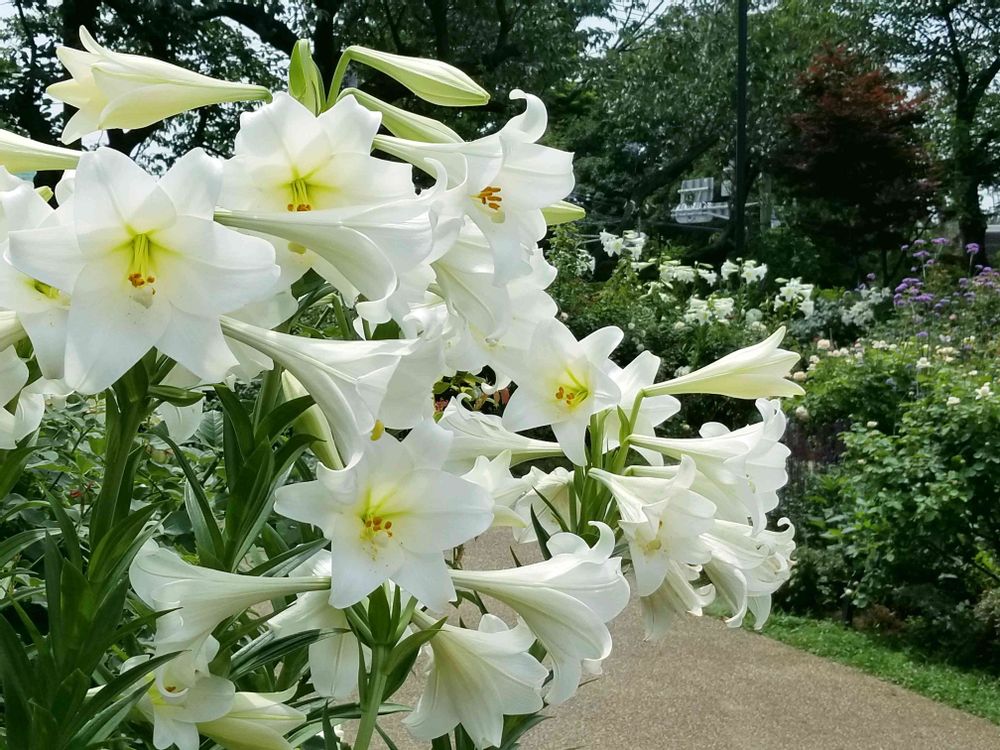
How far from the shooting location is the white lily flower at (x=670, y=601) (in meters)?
1.19

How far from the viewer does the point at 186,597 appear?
32.7 inches

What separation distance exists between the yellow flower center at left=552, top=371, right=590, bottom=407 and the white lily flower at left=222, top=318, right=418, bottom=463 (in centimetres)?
42

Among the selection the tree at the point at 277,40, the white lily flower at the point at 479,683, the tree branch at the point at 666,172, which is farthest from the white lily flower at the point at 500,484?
the tree branch at the point at 666,172

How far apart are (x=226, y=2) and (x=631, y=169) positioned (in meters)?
10.4

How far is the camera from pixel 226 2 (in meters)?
14.0

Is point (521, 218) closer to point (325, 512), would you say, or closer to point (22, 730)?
point (325, 512)

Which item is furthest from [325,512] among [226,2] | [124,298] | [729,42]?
[729,42]

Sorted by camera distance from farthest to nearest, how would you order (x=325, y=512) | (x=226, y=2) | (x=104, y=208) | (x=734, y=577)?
(x=226, y=2) < (x=734, y=577) < (x=325, y=512) < (x=104, y=208)

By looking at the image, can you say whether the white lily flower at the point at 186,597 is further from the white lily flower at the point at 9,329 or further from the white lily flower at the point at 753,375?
the white lily flower at the point at 753,375

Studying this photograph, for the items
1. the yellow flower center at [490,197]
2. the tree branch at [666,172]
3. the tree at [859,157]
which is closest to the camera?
the yellow flower center at [490,197]

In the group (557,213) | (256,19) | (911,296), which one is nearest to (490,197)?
(557,213)

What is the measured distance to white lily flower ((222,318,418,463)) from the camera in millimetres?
727

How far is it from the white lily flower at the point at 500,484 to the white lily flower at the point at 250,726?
265mm

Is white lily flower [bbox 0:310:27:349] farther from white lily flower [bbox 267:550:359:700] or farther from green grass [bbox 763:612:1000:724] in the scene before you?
green grass [bbox 763:612:1000:724]
